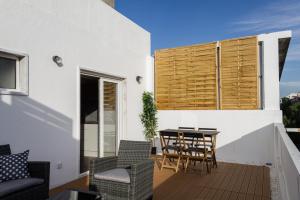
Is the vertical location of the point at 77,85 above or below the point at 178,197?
above

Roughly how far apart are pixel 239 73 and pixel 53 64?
15.4 feet

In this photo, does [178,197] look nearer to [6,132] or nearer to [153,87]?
[6,132]

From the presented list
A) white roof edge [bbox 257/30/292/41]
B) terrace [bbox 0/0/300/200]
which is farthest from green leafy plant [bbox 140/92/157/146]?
white roof edge [bbox 257/30/292/41]

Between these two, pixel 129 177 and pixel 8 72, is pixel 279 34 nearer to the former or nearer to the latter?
pixel 129 177

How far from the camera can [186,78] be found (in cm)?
737

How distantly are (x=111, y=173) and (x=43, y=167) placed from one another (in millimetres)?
919

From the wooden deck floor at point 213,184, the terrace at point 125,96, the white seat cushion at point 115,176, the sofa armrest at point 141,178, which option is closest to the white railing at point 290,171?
the terrace at point 125,96

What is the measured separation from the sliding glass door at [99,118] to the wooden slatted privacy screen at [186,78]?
1.75 metres

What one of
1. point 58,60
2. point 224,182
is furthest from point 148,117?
point 58,60

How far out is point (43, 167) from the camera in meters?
3.34

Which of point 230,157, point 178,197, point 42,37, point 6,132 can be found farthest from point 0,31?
point 230,157

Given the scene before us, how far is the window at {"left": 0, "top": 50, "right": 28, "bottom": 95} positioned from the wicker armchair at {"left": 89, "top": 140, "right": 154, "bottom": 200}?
1689 millimetres

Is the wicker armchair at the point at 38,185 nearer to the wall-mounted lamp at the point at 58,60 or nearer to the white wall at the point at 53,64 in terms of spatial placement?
the white wall at the point at 53,64

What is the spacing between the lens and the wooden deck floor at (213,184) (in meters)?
4.08
